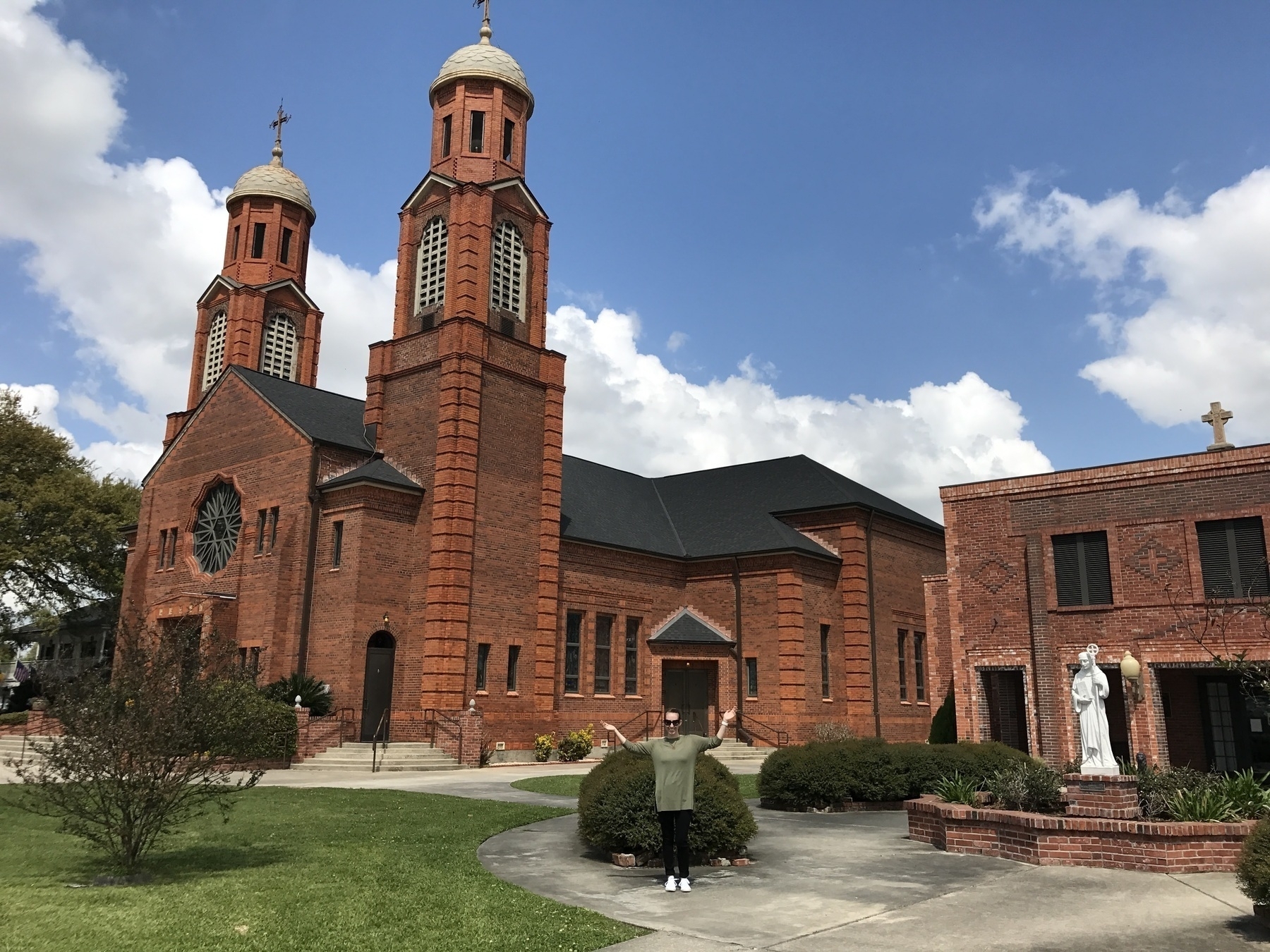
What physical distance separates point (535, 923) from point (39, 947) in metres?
3.73

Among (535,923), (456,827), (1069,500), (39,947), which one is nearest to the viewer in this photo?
(39,947)

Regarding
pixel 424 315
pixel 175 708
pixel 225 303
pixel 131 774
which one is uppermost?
pixel 225 303

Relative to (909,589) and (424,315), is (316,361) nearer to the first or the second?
(424,315)

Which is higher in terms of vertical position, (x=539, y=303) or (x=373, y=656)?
(x=539, y=303)

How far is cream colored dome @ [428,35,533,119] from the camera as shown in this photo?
34.1 metres

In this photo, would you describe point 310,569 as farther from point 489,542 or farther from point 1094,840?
point 1094,840

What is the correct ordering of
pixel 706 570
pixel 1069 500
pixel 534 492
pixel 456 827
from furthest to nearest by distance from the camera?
pixel 706 570, pixel 534 492, pixel 1069 500, pixel 456 827

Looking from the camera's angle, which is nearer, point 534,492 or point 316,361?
point 534,492

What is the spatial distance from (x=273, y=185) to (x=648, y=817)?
38.4m

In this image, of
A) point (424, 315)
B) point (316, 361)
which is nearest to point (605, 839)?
point (424, 315)

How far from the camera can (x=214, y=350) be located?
42062 mm

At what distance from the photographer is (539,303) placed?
33.8 m

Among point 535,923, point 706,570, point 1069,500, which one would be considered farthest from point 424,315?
point 535,923

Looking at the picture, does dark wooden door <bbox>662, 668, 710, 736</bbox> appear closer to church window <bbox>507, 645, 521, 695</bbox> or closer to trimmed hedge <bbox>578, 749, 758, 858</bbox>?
church window <bbox>507, 645, 521, 695</bbox>
